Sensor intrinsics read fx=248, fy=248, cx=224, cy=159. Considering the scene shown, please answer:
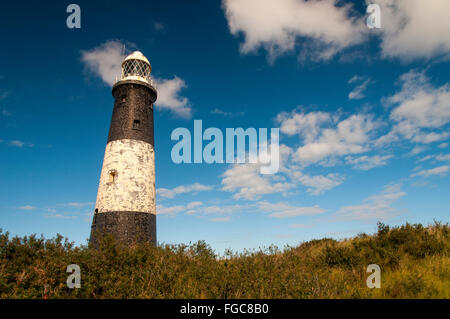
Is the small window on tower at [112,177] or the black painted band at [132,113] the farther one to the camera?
the black painted band at [132,113]

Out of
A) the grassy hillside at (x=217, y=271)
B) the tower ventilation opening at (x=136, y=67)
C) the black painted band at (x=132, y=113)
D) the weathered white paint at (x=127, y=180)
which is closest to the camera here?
the grassy hillside at (x=217, y=271)

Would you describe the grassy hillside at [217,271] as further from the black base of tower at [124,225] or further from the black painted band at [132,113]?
the black painted band at [132,113]

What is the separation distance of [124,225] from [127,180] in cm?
277

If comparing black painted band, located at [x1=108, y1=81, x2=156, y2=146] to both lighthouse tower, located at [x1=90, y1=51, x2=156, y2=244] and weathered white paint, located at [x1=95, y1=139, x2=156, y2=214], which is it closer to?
lighthouse tower, located at [x1=90, y1=51, x2=156, y2=244]

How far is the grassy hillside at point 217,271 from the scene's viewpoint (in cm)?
600

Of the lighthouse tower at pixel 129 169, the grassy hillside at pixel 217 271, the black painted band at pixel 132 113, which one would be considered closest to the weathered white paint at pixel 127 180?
the lighthouse tower at pixel 129 169

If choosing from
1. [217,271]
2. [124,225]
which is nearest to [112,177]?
[124,225]

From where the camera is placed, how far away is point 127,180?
15.8m

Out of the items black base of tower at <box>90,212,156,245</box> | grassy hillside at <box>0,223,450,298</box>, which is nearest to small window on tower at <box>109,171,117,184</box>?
black base of tower at <box>90,212,156,245</box>

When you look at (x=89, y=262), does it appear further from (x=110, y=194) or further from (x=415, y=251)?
(x=415, y=251)

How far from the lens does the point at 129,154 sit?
16.3 metres

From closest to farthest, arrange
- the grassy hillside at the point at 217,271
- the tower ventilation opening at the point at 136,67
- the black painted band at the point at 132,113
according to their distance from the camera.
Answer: the grassy hillside at the point at 217,271
the black painted band at the point at 132,113
the tower ventilation opening at the point at 136,67

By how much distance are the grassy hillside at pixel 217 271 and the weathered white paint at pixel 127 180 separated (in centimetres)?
699

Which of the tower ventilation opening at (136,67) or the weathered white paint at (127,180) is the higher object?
the tower ventilation opening at (136,67)
